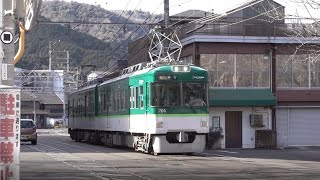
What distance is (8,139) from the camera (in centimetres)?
1033

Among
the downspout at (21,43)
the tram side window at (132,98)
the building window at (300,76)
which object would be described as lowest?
the tram side window at (132,98)

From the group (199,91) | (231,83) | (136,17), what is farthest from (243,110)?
(136,17)

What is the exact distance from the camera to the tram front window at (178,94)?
2373 cm

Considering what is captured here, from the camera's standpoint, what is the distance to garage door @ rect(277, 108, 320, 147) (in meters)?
37.1

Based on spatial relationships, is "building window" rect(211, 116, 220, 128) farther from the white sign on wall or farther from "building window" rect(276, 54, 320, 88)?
the white sign on wall

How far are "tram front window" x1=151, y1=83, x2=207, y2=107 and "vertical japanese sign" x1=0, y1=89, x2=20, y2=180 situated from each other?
13.4 m

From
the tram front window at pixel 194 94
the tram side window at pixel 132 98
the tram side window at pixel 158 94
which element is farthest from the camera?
the tram side window at pixel 132 98

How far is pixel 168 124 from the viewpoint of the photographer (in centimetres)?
2345

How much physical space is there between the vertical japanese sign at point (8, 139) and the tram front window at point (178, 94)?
13442 mm

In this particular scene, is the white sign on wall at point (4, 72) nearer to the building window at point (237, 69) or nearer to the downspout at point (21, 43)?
the downspout at point (21, 43)

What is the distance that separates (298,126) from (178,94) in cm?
1569

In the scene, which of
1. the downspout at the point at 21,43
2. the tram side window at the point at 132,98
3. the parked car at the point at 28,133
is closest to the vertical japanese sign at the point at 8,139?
the downspout at the point at 21,43

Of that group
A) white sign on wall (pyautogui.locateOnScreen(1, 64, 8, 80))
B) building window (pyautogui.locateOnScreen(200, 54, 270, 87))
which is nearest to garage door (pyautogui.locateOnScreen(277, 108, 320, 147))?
building window (pyautogui.locateOnScreen(200, 54, 270, 87))

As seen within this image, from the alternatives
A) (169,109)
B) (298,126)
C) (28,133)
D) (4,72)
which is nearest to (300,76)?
(298,126)
